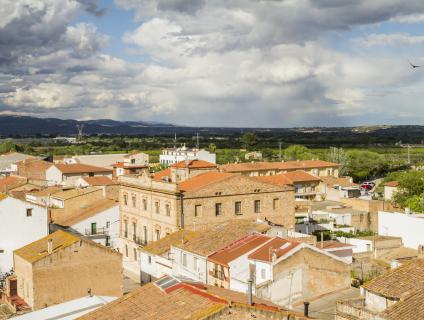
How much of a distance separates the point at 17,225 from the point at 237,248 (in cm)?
1804

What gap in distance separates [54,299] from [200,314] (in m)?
19.2

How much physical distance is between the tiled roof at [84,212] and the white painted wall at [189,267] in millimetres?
16444

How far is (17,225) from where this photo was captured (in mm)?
44312

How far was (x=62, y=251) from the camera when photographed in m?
34.5

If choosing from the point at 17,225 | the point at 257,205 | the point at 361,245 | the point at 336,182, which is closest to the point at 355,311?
the point at 361,245

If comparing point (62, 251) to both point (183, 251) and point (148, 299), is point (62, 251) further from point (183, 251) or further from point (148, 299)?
point (148, 299)

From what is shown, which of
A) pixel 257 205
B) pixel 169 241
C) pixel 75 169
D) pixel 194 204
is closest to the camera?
pixel 169 241

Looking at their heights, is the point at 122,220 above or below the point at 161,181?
below

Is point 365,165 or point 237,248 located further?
point 365,165

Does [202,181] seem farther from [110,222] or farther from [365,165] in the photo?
[365,165]

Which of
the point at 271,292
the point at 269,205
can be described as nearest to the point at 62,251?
the point at 271,292

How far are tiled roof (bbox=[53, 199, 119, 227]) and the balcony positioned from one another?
3513 cm

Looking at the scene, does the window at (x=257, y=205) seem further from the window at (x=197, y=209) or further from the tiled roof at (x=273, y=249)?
the tiled roof at (x=273, y=249)

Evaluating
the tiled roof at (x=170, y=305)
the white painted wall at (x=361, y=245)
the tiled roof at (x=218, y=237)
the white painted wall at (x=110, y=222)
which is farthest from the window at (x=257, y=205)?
the tiled roof at (x=170, y=305)
